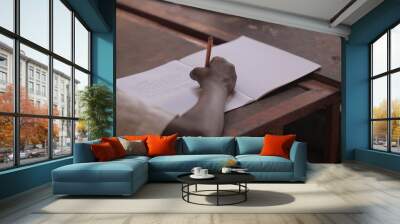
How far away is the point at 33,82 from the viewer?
5648 millimetres

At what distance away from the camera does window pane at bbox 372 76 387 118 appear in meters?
8.48

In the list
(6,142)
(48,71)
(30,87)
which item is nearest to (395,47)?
(48,71)

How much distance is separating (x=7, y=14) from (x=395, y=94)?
7.43 m

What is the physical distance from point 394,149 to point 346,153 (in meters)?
1.49

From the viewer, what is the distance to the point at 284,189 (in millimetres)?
5410

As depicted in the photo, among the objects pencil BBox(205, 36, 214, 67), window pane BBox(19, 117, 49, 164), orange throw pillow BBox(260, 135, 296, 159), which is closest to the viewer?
window pane BBox(19, 117, 49, 164)

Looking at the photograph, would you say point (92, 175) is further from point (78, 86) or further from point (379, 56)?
point (379, 56)

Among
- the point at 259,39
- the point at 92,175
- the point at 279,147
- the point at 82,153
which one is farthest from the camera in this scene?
the point at 259,39

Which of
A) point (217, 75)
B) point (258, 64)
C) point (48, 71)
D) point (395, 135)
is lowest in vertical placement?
point (395, 135)

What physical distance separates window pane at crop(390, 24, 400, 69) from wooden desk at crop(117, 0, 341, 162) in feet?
4.02

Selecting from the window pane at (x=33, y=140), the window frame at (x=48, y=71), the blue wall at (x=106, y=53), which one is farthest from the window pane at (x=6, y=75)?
the blue wall at (x=106, y=53)

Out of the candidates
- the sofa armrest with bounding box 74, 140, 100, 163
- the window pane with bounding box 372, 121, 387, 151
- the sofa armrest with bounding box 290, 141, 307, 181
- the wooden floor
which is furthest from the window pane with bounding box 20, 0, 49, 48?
the window pane with bounding box 372, 121, 387, 151

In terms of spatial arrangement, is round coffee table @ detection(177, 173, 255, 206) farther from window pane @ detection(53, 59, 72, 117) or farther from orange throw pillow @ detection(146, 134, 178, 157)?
window pane @ detection(53, 59, 72, 117)

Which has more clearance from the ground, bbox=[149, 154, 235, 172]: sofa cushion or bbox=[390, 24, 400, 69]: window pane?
bbox=[390, 24, 400, 69]: window pane
